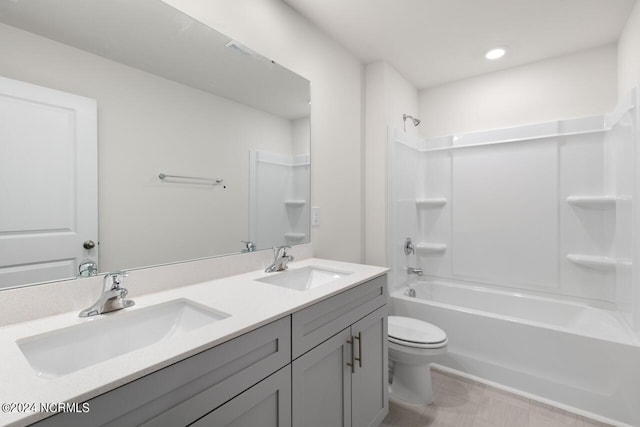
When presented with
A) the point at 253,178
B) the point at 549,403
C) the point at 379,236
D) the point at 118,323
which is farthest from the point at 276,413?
the point at 549,403

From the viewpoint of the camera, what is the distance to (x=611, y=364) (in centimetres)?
174

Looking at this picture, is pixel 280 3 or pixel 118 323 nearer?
pixel 118 323

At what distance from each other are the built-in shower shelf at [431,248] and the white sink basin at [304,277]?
5.58 ft

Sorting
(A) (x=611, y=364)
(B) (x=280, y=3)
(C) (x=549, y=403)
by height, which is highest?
(B) (x=280, y=3)

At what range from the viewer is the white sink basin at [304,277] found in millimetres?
1579

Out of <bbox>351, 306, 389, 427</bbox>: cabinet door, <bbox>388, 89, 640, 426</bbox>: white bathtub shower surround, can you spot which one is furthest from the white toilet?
<bbox>388, 89, 640, 426</bbox>: white bathtub shower surround

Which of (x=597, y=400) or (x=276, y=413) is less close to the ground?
(x=276, y=413)

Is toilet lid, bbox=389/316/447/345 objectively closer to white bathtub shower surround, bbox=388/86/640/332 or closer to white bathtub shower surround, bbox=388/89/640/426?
white bathtub shower surround, bbox=388/89/640/426

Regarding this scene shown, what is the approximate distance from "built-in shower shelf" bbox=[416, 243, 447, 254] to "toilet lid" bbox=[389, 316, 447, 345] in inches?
40.6

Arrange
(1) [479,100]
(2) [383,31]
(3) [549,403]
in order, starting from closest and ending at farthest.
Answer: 1. (3) [549,403]
2. (2) [383,31]
3. (1) [479,100]

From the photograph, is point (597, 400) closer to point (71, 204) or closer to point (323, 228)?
point (323, 228)

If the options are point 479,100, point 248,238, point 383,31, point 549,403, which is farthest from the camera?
point 479,100

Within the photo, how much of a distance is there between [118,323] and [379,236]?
6.41ft

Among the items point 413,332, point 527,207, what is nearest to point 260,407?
point 413,332
